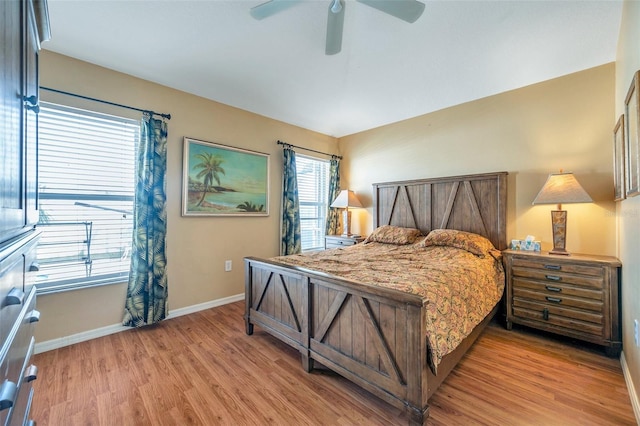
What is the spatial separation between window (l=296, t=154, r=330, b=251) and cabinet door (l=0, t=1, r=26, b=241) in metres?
3.48

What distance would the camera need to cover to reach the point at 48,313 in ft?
7.61

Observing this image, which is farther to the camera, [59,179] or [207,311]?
[207,311]

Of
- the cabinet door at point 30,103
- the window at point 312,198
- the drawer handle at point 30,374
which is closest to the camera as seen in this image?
the drawer handle at point 30,374

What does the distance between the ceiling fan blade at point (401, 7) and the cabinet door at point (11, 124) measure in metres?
1.64

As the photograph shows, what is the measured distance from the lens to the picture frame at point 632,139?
1.46 meters

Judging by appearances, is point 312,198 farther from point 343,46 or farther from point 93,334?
point 93,334

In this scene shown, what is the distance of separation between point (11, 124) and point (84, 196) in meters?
2.08

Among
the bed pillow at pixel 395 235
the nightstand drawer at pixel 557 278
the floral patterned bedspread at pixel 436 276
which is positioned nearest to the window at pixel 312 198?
the bed pillow at pixel 395 235

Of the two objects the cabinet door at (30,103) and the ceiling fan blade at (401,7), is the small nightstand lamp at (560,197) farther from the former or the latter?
the cabinet door at (30,103)

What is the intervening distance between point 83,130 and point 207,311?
7.42 feet

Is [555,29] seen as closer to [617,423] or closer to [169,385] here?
[617,423]

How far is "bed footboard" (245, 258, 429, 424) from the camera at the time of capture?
1.43 meters

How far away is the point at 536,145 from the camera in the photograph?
2930 mm

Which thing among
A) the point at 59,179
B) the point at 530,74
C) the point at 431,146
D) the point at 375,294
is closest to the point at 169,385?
the point at 375,294
